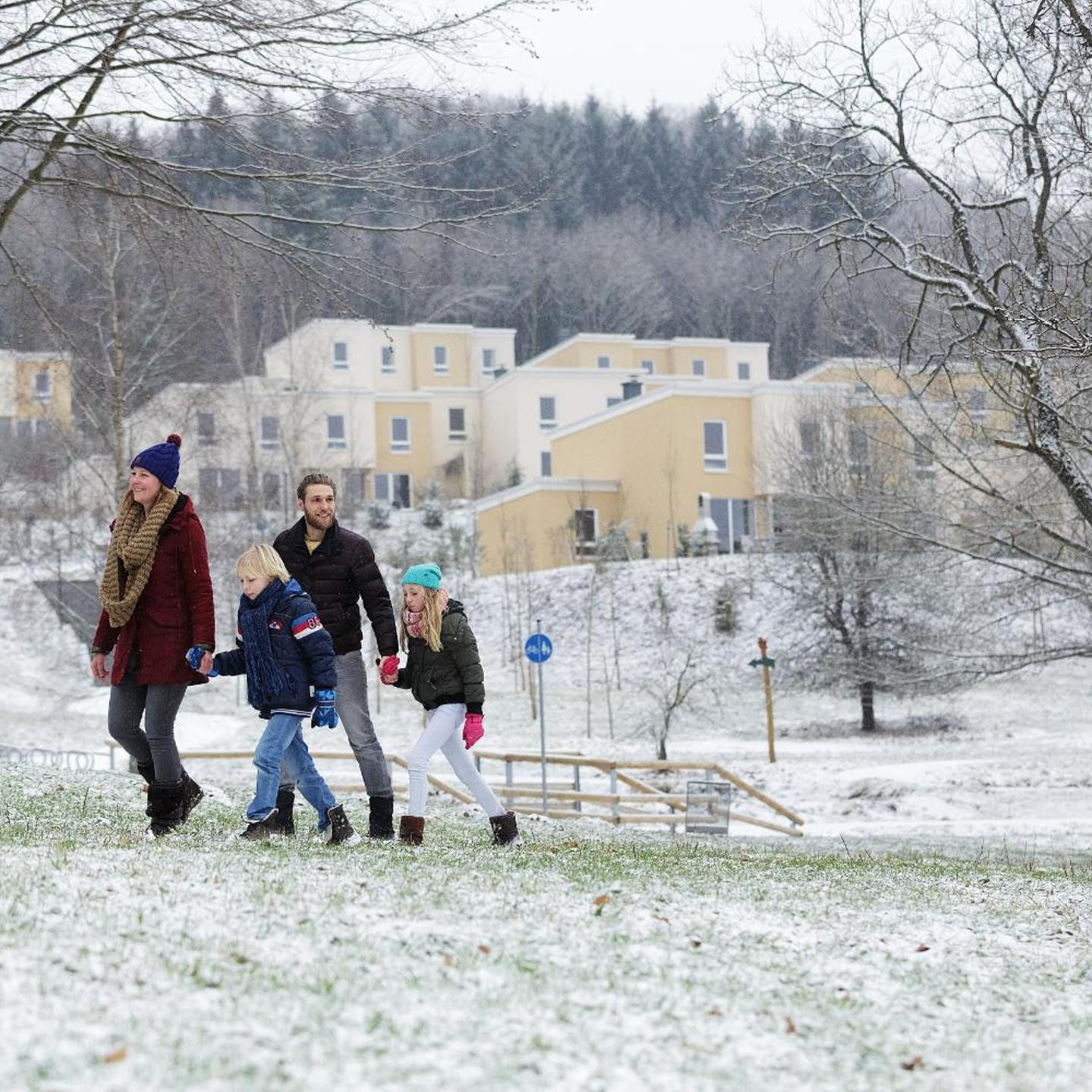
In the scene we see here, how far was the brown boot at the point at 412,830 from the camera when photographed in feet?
29.7

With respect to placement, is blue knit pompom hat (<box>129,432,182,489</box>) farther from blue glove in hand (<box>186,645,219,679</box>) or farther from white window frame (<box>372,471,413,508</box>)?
white window frame (<box>372,471,413,508</box>)

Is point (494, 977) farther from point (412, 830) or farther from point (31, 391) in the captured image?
point (31, 391)

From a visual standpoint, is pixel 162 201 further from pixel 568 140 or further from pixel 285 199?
pixel 568 140

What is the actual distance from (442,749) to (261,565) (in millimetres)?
1690

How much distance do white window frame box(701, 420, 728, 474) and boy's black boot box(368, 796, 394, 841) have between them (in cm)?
4417

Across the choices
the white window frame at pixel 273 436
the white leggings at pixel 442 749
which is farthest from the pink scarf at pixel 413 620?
the white window frame at pixel 273 436

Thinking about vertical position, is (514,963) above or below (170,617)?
below

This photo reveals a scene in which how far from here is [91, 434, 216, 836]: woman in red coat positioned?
805cm

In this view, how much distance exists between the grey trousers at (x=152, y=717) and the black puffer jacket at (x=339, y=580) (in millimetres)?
962

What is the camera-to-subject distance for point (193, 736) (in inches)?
1366

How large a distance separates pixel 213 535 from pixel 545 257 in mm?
74328

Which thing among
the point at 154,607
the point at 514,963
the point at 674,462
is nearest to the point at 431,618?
the point at 154,607

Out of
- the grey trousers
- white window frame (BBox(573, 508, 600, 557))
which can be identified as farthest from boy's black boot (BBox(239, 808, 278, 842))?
white window frame (BBox(573, 508, 600, 557))

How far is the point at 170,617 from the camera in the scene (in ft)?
26.5
